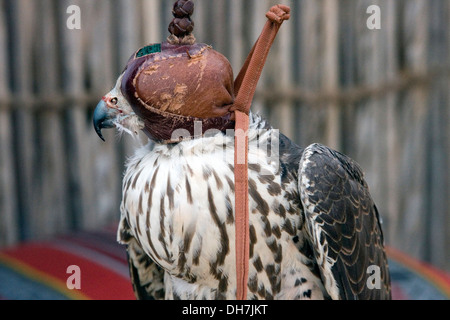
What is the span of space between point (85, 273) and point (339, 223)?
1526 millimetres

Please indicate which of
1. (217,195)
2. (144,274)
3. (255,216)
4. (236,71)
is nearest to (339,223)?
(255,216)

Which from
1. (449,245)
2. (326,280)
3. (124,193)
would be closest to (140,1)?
(124,193)

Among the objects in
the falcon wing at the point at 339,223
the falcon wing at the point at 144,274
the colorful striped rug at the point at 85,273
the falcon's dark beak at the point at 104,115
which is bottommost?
the colorful striped rug at the point at 85,273

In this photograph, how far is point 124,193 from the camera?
195 centimetres

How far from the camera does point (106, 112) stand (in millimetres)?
1849

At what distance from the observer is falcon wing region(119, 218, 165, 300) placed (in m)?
2.32

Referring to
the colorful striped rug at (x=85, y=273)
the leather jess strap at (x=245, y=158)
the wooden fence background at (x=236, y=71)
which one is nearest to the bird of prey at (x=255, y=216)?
the leather jess strap at (x=245, y=158)

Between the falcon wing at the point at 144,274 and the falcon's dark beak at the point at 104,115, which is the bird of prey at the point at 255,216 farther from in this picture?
the falcon wing at the point at 144,274

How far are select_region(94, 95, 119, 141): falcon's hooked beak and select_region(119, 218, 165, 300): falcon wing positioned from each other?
23.8 inches

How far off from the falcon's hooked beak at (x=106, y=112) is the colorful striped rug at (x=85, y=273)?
106 cm

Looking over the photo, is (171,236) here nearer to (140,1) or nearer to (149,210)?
(149,210)

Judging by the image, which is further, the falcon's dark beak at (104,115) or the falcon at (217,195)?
the falcon's dark beak at (104,115)

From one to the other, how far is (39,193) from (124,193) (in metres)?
2.53

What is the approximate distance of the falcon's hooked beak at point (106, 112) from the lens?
183 cm
